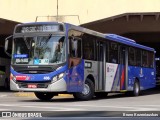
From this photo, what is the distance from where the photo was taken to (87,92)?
2028 centimetres

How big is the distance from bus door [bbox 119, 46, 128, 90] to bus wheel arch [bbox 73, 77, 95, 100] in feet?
12.6

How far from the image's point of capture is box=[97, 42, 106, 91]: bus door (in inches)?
840

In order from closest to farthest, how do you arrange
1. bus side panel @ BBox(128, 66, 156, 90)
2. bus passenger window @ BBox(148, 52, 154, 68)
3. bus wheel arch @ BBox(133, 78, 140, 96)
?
bus side panel @ BBox(128, 66, 156, 90)
bus wheel arch @ BBox(133, 78, 140, 96)
bus passenger window @ BBox(148, 52, 154, 68)

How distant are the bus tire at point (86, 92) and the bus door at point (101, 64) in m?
1.05

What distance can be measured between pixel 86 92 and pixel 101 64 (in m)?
1.92

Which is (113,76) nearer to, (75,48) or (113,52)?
(113,52)

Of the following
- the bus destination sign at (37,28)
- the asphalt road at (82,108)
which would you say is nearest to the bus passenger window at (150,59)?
the asphalt road at (82,108)

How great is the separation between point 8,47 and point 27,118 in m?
8.74

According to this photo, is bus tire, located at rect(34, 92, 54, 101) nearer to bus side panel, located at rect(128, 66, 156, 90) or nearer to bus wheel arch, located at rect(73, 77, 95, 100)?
bus wheel arch, located at rect(73, 77, 95, 100)

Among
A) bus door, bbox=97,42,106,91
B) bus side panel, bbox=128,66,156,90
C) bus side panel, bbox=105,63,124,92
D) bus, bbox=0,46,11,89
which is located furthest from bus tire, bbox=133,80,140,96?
bus, bbox=0,46,11,89

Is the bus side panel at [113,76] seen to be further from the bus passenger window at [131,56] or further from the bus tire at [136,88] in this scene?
the bus tire at [136,88]

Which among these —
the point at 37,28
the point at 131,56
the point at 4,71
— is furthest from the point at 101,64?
the point at 4,71

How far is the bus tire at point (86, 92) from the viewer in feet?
65.5

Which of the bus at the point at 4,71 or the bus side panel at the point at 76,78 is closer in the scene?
the bus side panel at the point at 76,78
